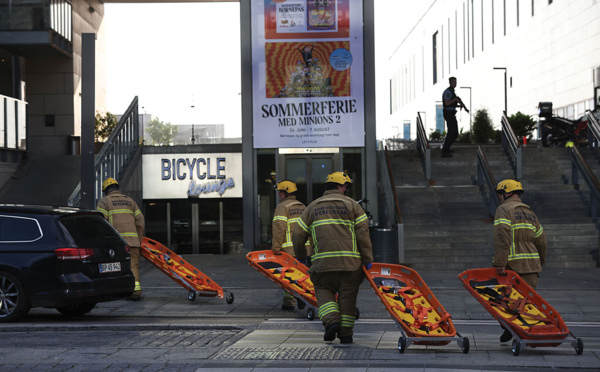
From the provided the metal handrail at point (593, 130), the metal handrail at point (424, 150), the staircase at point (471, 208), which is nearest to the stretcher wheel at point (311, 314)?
the staircase at point (471, 208)

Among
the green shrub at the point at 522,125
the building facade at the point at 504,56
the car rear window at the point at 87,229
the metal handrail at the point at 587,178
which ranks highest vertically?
the building facade at the point at 504,56

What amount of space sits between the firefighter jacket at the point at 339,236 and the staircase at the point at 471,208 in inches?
353

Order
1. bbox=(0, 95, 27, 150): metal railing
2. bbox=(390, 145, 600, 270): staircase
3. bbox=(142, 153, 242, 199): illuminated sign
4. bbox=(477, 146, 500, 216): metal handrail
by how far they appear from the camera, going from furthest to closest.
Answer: bbox=(142, 153, 242, 199): illuminated sign → bbox=(0, 95, 27, 150): metal railing → bbox=(477, 146, 500, 216): metal handrail → bbox=(390, 145, 600, 270): staircase

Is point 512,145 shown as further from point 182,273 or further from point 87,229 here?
point 87,229

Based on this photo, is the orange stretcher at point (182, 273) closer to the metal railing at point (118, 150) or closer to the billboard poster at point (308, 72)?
the metal railing at point (118, 150)

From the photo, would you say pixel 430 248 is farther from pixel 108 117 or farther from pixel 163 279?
pixel 108 117

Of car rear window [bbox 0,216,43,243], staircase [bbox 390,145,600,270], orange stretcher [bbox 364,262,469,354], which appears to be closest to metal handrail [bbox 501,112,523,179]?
staircase [bbox 390,145,600,270]

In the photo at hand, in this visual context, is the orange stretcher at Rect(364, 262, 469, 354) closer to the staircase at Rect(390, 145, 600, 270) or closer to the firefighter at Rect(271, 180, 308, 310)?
the firefighter at Rect(271, 180, 308, 310)

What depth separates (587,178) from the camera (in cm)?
1947

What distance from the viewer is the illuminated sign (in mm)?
23188

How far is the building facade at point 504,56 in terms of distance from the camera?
1874 inches

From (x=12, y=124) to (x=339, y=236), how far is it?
54.0 feet

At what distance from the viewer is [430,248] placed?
701 inches

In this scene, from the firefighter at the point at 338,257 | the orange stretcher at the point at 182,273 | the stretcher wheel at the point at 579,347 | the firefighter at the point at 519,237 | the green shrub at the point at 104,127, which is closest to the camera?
the stretcher wheel at the point at 579,347
